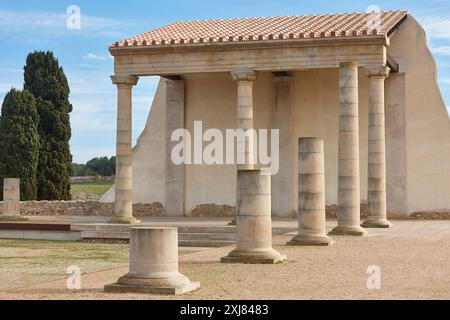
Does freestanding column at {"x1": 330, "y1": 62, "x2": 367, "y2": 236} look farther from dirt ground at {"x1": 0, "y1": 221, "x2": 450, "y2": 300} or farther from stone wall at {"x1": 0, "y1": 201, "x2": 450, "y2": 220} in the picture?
stone wall at {"x1": 0, "y1": 201, "x2": 450, "y2": 220}

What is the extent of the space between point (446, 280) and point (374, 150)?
10966 mm

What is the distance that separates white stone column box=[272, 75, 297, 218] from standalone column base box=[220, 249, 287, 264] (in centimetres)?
1282

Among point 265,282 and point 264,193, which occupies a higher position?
point 264,193

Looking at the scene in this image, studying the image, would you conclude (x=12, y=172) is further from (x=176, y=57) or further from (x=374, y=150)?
(x=374, y=150)

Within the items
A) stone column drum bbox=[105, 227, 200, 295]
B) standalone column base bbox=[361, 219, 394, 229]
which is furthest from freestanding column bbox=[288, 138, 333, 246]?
stone column drum bbox=[105, 227, 200, 295]

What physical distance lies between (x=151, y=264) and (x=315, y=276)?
2769 mm

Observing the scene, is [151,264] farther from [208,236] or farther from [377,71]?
[377,71]

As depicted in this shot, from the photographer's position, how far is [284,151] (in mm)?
27016

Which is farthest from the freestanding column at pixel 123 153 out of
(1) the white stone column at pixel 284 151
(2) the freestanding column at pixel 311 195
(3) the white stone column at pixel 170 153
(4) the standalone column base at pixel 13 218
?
(2) the freestanding column at pixel 311 195

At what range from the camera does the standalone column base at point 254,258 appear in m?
13.9

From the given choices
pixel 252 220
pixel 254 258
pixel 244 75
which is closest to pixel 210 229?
pixel 244 75
